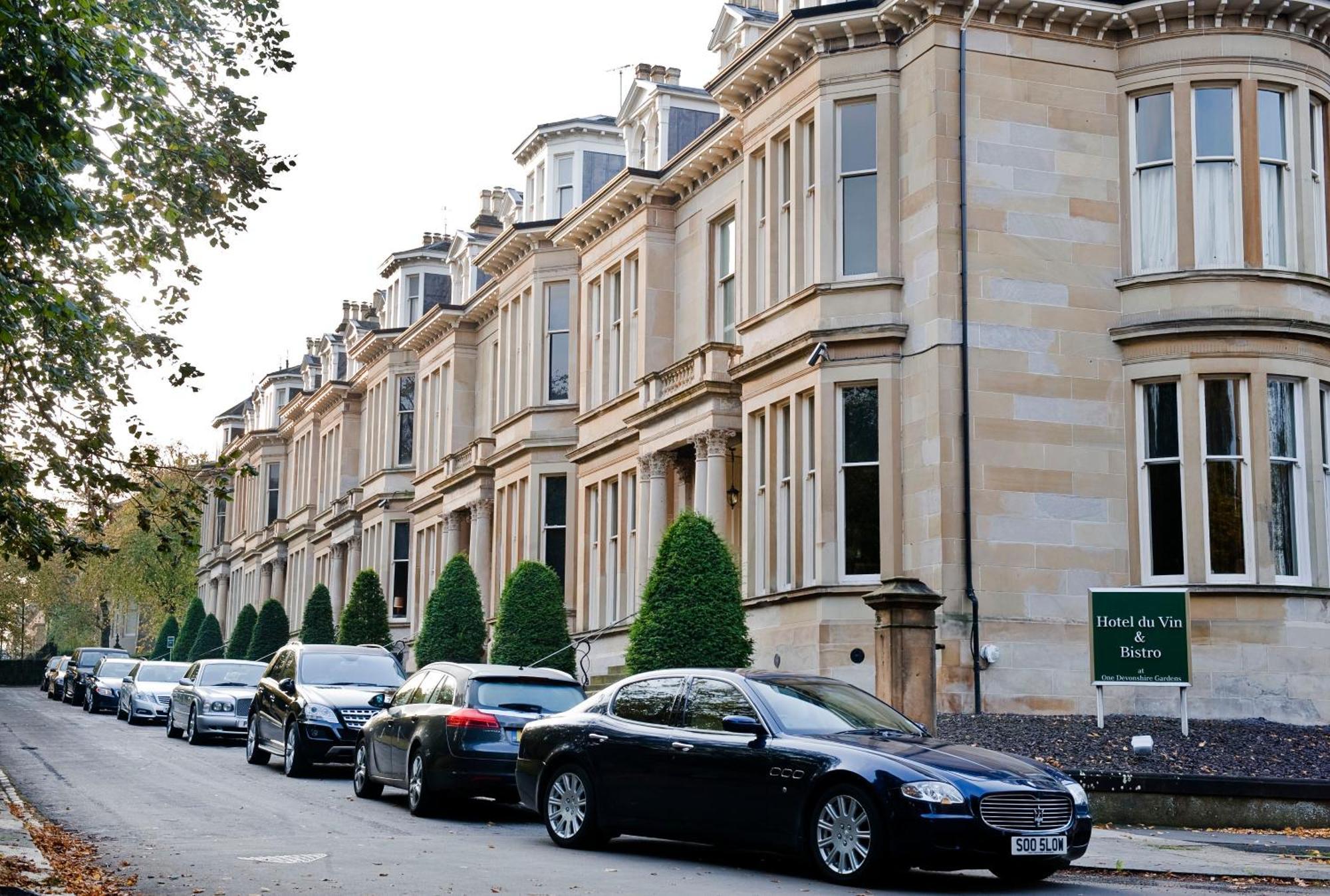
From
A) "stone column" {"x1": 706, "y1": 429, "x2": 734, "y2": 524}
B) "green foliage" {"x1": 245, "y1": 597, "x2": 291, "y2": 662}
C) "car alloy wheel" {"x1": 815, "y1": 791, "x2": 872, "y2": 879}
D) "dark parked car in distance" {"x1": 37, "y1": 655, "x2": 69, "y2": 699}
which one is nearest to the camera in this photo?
"car alloy wheel" {"x1": 815, "y1": 791, "x2": 872, "y2": 879}

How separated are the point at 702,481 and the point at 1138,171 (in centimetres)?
906

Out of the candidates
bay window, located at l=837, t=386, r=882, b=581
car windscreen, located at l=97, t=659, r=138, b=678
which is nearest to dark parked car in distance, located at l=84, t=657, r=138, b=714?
car windscreen, located at l=97, t=659, r=138, b=678

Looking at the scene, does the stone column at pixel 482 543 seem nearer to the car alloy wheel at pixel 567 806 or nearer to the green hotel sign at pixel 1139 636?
the green hotel sign at pixel 1139 636

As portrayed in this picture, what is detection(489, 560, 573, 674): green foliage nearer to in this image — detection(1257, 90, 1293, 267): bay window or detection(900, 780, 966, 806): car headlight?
detection(1257, 90, 1293, 267): bay window

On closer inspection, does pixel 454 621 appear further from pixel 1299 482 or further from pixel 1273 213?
pixel 1273 213

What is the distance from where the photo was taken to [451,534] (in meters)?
43.1

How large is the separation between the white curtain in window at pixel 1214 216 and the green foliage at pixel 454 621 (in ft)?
58.1

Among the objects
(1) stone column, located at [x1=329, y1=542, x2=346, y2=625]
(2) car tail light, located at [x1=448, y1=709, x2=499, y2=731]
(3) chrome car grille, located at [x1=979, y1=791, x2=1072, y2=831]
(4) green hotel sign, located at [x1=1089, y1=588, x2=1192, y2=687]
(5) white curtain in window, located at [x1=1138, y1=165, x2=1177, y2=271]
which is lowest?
(3) chrome car grille, located at [x1=979, y1=791, x2=1072, y2=831]

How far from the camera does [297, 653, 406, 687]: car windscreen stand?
22.0 m

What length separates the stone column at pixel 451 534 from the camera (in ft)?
141

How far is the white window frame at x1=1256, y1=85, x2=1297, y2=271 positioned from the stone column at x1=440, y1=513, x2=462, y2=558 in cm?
2497

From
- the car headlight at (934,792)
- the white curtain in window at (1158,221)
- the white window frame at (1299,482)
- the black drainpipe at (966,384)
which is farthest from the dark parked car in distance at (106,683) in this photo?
the car headlight at (934,792)

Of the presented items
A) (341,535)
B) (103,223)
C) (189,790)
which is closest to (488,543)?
(341,535)

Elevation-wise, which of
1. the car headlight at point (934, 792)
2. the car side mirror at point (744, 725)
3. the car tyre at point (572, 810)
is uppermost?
the car side mirror at point (744, 725)
